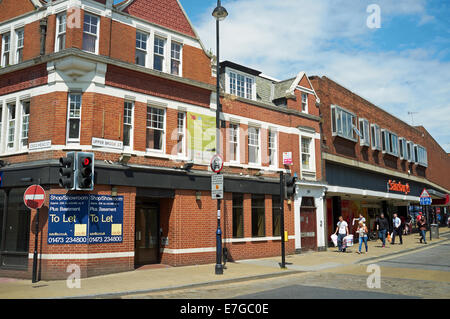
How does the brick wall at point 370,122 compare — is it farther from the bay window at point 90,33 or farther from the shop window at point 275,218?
the bay window at point 90,33

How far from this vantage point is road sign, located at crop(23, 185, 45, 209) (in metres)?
12.6

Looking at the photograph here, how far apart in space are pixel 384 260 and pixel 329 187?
23.3ft

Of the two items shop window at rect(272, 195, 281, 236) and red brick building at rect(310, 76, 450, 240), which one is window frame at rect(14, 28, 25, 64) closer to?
shop window at rect(272, 195, 281, 236)

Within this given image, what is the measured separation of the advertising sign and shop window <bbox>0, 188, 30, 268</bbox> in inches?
278

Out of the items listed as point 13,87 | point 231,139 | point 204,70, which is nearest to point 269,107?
point 231,139

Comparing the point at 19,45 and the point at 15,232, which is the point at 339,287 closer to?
the point at 15,232

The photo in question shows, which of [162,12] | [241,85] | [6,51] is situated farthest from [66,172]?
[241,85]

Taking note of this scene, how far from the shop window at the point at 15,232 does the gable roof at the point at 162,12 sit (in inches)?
329

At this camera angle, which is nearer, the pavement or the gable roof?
the pavement

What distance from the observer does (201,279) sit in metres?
12.8

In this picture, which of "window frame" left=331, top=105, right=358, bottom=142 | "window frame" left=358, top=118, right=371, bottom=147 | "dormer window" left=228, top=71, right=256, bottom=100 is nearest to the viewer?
"dormer window" left=228, top=71, right=256, bottom=100

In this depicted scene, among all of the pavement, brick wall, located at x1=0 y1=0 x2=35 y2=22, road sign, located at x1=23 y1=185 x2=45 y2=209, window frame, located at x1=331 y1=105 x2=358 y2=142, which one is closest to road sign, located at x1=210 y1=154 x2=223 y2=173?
the pavement
